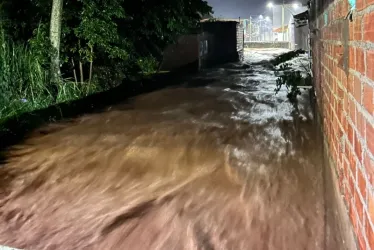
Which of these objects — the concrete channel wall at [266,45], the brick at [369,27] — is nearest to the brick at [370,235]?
the brick at [369,27]

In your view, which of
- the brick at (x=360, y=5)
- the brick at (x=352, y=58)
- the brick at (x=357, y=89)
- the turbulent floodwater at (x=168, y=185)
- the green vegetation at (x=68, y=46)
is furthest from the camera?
the green vegetation at (x=68, y=46)

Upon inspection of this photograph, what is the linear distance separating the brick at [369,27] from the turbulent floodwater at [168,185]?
54.0 inches

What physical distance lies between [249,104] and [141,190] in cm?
398

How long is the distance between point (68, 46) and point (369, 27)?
7757 mm

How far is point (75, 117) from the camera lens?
607 cm

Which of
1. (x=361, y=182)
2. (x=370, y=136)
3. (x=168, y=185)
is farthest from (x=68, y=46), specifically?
(x=370, y=136)

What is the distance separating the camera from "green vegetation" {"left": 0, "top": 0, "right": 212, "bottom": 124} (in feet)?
22.5

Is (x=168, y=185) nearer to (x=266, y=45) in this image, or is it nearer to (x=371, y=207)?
(x=371, y=207)

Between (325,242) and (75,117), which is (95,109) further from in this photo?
(325,242)

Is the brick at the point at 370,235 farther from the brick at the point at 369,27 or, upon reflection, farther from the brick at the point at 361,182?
the brick at the point at 369,27

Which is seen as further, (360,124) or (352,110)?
(352,110)

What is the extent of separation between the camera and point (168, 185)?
3.24 meters

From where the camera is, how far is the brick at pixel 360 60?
1448 millimetres

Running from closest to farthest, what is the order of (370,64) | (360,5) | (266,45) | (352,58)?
1. (370,64)
2. (360,5)
3. (352,58)
4. (266,45)
